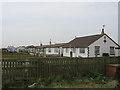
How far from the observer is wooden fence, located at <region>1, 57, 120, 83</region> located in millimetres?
6383

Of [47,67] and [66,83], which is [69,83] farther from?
[47,67]

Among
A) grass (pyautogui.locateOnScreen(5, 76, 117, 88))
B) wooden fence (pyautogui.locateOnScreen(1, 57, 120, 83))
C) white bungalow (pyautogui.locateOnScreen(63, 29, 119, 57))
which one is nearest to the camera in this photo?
grass (pyautogui.locateOnScreen(5, 76, 117, 88))

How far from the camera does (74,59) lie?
7391 mm

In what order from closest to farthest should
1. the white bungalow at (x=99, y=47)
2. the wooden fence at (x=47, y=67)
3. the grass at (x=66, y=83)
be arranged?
the grass at (x=66, y=83), the wooden fence at (x=47, y=67), the white bungalow at (x=99, y=47)

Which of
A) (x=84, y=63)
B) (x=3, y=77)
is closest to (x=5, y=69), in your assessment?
(x=3, y=77)

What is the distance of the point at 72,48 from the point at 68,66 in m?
20.7

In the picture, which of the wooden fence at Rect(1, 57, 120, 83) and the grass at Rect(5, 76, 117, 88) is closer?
the grass at Rect(5, 76, 117, 88)

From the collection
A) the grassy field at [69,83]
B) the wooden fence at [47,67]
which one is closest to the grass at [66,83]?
the grassy field at [69,83]

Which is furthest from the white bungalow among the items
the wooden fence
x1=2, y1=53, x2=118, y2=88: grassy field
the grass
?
the grass

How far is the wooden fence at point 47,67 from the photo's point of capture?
638 cm

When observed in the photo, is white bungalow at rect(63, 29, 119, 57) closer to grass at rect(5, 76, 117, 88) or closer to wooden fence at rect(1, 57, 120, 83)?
wooden fence at rect(1, 57, 120, 83)

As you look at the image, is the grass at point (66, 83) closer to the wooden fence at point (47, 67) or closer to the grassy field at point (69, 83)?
the grassy field at point (69, 83)

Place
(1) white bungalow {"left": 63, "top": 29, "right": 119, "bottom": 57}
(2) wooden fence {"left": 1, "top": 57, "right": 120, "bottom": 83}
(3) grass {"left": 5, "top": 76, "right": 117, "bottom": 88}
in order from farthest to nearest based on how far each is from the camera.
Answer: (1) white bungalow {"left": 63, "top": 29, "right": 119, "bottom": 57} → (2) wooden fence {"left": 1, "top": 57, "right": 120, "bottom": 83} → (3) grass {"left": 5, "top": 76, "right": 117, "bottom": 88}

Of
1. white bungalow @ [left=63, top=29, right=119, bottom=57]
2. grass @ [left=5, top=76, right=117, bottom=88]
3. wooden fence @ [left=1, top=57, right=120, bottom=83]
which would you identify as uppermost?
white bungalow @ [left=63, top=29, right=119, bottom=57]
